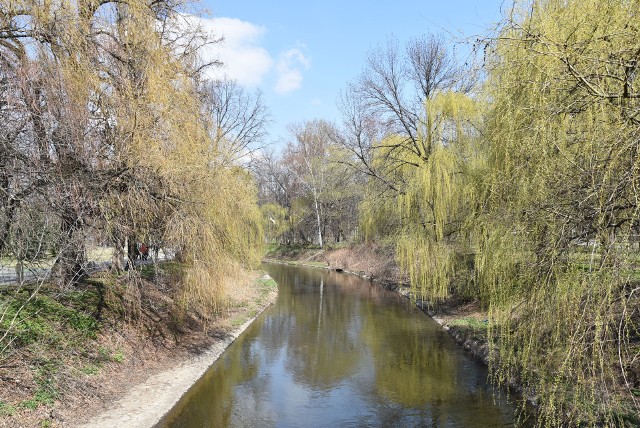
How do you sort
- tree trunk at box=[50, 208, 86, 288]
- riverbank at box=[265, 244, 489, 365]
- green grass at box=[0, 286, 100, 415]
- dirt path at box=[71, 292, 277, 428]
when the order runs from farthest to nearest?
riverbank at box=[265, 244, 489, 365]
tree trunk at box=[50, 208, 86, 288]
dirt path at box=[71, 292, 277, 428]
green grass at box=[0, 286, 100, 415]

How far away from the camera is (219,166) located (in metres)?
12.1

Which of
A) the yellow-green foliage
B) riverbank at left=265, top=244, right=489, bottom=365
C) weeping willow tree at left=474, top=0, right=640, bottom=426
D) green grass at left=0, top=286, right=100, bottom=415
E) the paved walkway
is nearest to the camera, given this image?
weeping willow tree at left=474, top=0, right=640, bottom=426

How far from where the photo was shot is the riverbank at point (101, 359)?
23.0 ft

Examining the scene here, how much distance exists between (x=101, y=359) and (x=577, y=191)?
28.1 feet

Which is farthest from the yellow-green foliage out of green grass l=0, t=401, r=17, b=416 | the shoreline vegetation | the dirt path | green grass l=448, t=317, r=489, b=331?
green grass l=0, t=401, r=17, b=416

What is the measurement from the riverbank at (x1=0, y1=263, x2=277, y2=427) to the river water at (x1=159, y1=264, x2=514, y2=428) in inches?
24.0

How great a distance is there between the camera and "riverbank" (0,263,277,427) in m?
7.02

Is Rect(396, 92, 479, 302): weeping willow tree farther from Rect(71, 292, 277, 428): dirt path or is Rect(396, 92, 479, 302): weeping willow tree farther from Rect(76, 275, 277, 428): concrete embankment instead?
Rect(71, 292, 277, 428): dirt path

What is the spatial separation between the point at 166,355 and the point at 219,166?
4726 mm

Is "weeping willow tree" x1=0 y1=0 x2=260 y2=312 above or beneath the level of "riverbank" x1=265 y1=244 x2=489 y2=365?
above

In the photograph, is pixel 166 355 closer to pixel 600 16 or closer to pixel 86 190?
pixel 86 190

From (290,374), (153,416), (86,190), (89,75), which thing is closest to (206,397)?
(153,416)

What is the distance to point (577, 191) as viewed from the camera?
4613mm

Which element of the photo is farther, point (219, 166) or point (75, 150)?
point (219, 166)
